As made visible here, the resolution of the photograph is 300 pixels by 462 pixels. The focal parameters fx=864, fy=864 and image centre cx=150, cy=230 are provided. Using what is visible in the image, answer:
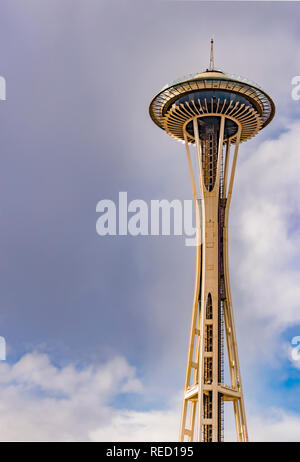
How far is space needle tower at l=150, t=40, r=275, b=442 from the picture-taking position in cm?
9981

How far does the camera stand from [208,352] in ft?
331

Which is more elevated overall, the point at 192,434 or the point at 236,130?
the point at 236,130

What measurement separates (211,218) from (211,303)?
10.4 metres

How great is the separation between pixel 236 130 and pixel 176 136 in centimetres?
821

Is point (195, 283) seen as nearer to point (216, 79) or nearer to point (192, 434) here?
point (192, 434)

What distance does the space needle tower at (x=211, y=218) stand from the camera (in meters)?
99.8

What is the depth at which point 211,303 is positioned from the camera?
336 feet

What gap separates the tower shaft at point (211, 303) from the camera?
324 ft

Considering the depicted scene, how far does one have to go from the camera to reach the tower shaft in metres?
98.9
